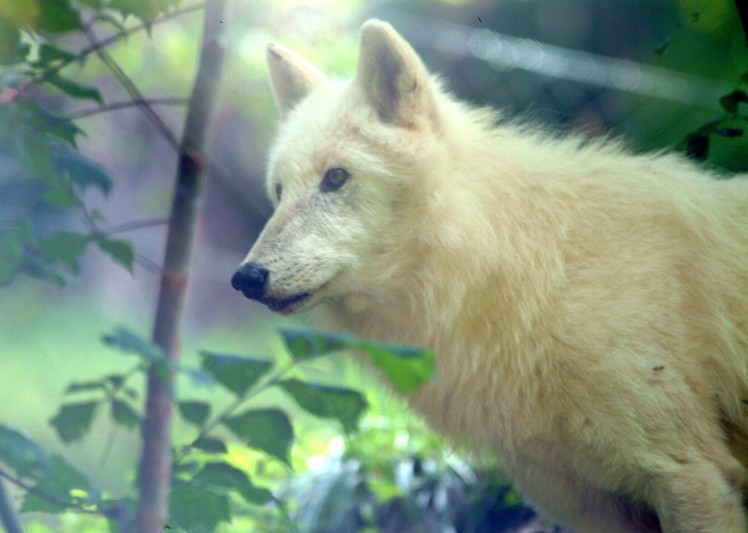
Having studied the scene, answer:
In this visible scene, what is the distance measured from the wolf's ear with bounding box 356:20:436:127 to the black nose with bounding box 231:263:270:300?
718 millimetres

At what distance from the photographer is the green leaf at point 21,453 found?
44.8 inches

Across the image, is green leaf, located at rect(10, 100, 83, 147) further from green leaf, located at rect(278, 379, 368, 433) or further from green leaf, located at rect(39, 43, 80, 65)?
green leaf, located at rect(278, 379, 368, 433)

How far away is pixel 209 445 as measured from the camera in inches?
56.2

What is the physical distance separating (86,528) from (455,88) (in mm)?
2813

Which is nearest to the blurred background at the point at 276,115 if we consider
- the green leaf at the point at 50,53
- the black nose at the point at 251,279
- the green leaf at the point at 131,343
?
the black nose at the point at 251,279

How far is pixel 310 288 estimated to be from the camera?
2.25 meters

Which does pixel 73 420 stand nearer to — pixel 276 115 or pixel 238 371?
pixel 238 371

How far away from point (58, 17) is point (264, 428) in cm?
88

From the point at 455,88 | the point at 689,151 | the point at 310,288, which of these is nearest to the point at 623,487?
the point at 310,288

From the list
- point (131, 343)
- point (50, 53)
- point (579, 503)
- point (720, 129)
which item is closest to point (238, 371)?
point (131, 343)

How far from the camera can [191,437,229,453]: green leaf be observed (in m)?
1.40

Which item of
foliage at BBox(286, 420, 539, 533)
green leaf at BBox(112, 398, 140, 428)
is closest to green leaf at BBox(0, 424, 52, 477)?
green leaf at BBox(112, 398, 140, 428)

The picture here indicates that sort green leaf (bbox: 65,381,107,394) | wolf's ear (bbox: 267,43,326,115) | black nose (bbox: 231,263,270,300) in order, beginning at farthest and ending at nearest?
wolf's ear (bbox: 267,43,326,115)
black nose (bbox: 231,263,270,300)
green leaf (bbox: 65,381,107,394)

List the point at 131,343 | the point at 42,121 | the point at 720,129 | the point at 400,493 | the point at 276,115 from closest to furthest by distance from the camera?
the point at 131,343, the point at 42,121, the point at 720,129, the point at 400,493, the point at 276,115
